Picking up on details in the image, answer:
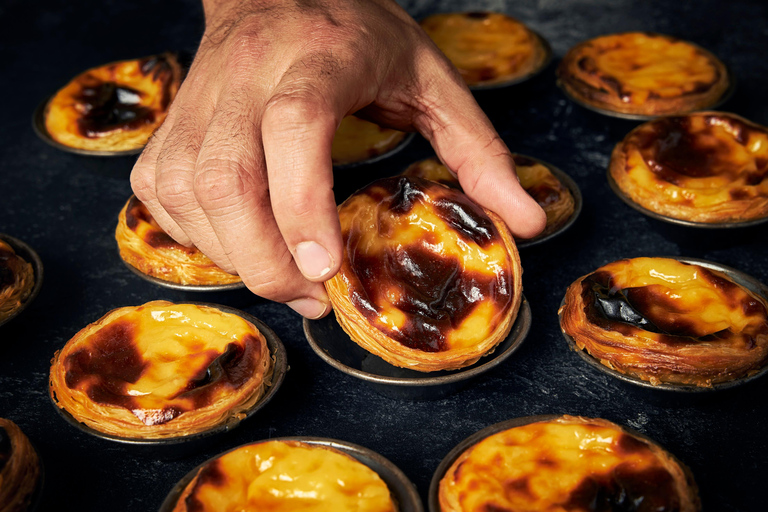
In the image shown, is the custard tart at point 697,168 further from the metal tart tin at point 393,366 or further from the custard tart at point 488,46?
the metal tart tin at point 393,366

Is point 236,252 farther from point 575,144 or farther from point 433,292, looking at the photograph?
point 575,144

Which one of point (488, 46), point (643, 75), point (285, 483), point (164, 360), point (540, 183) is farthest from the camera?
point (488, 46)

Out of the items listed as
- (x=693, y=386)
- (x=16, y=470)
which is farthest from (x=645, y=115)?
(x=16, y=470)

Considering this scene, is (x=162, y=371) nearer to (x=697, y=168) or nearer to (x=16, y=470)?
(x=16, y=470)

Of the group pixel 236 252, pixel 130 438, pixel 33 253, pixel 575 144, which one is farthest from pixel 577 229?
pixel 33 253

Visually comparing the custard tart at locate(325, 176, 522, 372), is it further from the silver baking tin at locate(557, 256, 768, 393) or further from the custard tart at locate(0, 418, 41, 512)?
the custard tart at locate(0, 418, 41, 512)
